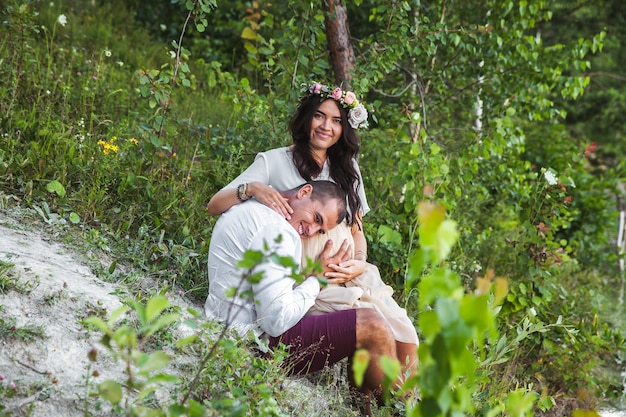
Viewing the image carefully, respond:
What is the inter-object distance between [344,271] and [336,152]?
848 millimetres

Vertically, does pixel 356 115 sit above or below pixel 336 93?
below

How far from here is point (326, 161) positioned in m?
4.24

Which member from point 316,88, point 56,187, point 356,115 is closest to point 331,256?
point 356,115

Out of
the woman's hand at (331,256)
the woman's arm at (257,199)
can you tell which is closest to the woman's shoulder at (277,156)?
the woman's arm at (257,199)

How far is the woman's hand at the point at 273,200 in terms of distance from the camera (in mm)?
3557

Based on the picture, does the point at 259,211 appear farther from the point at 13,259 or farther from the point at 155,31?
the point at 155,31

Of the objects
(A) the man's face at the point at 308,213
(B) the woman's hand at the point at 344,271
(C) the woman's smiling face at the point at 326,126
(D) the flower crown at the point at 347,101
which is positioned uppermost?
(D) the flower crown at the point at 347,101

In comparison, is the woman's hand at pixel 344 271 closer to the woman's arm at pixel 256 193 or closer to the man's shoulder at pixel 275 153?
the woman's arm at pixel 256 193

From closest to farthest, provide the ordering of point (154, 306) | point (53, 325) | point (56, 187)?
1. point (154, 306)
2. point (53, 325)
3. point (56, 187)

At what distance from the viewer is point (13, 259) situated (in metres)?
3.41

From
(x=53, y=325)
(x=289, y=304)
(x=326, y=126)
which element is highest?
(x=326, y=126)

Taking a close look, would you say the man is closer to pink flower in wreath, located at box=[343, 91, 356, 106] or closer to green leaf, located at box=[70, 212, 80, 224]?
pink flower in wreath, located at box=[343, 91, 356, 106]

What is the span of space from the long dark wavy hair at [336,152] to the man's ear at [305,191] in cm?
43

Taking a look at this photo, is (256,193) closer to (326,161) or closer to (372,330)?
(326,161)
